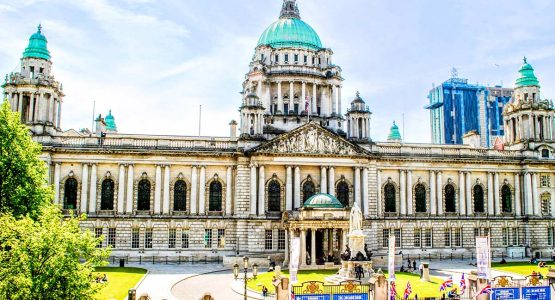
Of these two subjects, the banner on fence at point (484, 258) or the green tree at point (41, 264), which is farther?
the banner on fence at point (484, 258)

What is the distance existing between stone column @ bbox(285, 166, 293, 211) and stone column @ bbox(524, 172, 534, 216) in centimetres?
3268

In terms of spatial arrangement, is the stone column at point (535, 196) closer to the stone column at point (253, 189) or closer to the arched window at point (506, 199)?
the arched window at point (506, 199)

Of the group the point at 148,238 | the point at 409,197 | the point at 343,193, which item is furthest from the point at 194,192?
the point at 409,197

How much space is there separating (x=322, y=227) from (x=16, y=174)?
31396mm

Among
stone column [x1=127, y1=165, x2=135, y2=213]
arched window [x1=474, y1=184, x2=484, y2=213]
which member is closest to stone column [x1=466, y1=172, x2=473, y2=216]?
arched window [x1=474, y1=184, x2=484, y2=213]

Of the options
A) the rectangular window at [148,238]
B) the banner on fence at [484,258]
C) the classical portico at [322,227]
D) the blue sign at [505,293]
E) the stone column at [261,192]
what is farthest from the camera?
the stone column at [261,192]

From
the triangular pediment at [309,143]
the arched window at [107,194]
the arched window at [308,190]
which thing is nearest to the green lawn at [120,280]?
the arched window at [107,194]

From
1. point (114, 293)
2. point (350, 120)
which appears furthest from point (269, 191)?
point (114, 293)

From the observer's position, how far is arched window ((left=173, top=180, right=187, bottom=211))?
6262 centimetres

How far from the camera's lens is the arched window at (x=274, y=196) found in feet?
207

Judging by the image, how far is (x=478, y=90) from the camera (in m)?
159

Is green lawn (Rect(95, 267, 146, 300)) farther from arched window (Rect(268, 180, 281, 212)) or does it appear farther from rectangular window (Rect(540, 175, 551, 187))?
rectangular window (Rect(540, 175, 551, 187))

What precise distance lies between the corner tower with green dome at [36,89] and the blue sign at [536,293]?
165ft

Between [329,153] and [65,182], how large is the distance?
3058 centimetres
